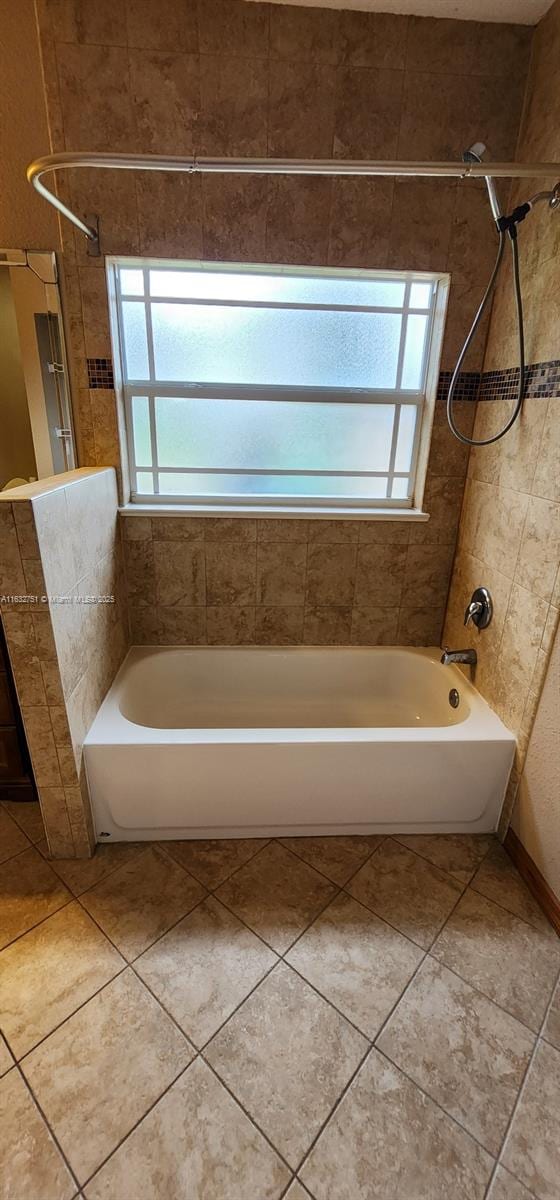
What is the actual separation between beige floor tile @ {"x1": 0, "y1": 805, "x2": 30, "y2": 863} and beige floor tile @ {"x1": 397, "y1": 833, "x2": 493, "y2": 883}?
4.37ft

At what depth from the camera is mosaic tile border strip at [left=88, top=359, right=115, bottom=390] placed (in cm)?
194

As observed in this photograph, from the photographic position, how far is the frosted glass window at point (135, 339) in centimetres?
201

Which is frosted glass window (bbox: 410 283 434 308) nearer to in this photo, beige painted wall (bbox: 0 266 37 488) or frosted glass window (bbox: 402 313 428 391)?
frosted glass window (bbox: 402 313 428 391)

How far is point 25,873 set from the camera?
1633 millimetres

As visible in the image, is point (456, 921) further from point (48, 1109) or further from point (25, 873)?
point (25, 873)

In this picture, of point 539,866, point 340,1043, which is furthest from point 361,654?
point 340,1043

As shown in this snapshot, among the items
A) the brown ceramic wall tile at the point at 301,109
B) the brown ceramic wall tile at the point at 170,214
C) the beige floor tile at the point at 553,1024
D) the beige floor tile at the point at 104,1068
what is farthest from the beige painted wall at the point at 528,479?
the beige floor tile at the point at 104,1068

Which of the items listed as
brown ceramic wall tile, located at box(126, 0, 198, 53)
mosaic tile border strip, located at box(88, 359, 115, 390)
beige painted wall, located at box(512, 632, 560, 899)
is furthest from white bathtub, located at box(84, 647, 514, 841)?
brown ceramic wall tile, located at box(126, 0, 198, 53)

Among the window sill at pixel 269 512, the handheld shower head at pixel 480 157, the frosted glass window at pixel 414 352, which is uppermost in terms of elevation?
the handheld shower head at pixel 480 157

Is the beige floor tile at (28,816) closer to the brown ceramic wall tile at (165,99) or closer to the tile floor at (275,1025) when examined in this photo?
the tile floor at (275,1025)

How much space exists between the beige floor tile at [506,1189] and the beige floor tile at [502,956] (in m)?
0.32

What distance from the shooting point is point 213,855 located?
5.63 ft

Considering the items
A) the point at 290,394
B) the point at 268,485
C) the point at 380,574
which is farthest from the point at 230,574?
the point at 290,394

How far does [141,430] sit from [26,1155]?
2174mm
